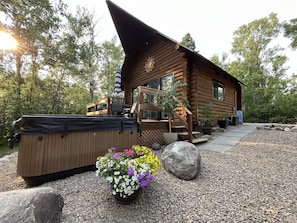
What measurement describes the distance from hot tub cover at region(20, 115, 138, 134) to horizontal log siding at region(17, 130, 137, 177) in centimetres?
9

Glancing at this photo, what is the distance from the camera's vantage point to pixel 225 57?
1834 cm

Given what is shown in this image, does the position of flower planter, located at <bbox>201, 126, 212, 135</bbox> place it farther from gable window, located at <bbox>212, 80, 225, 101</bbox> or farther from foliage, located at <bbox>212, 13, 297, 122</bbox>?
foliage, located at <bbox>212, 13, 297, 122</bbox>

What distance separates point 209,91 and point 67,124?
6.27m

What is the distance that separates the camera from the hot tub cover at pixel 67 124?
2.23 m

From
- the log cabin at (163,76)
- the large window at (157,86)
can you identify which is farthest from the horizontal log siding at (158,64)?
the large window at (157,86)

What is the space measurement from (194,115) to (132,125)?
3.39 metres

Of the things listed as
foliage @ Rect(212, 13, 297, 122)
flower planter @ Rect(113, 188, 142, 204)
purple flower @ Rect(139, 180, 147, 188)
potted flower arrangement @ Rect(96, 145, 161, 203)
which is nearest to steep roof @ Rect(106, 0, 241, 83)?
potted flower arrangement @ Rect(96, 145, 161, 203)

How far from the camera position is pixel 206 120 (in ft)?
19.5

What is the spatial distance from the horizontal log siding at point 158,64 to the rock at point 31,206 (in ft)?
18.2

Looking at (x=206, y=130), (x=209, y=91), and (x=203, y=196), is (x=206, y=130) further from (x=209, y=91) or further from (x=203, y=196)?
(x=203, y=196)

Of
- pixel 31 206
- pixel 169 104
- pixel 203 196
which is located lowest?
pixel 203 196

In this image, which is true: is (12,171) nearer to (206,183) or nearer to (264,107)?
(206,183)

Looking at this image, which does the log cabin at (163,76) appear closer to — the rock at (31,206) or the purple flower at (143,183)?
the purple flower at (143,183)

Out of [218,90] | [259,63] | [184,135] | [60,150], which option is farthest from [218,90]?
[259,63]
